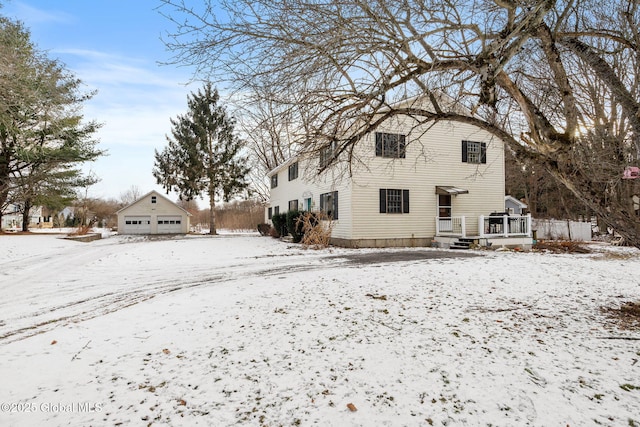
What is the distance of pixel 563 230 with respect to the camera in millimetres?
20109

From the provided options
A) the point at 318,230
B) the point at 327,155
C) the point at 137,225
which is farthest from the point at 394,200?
the point at 137,225

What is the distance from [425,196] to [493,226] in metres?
3.15

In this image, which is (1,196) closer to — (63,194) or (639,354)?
(63,194)

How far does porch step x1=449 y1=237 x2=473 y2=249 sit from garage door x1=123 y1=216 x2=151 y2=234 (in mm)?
26045

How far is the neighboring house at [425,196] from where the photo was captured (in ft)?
45.1

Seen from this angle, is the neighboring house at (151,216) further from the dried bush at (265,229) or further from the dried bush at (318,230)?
the dried bush at (318,230)

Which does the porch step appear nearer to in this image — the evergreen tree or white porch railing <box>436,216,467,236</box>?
white porch railing <box>436,216,467,236</box>

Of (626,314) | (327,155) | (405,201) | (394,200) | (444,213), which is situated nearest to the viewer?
(626,314)

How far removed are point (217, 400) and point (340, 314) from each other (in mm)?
2285

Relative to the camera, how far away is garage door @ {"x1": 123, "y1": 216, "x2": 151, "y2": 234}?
29.6m

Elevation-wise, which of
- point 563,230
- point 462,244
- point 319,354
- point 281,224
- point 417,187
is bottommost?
point 319,354

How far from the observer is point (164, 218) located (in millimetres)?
30328

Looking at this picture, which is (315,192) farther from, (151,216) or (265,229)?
(151,216)

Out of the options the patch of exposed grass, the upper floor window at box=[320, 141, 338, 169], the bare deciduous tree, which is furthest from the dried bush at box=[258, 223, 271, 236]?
the patch of exposed grass
